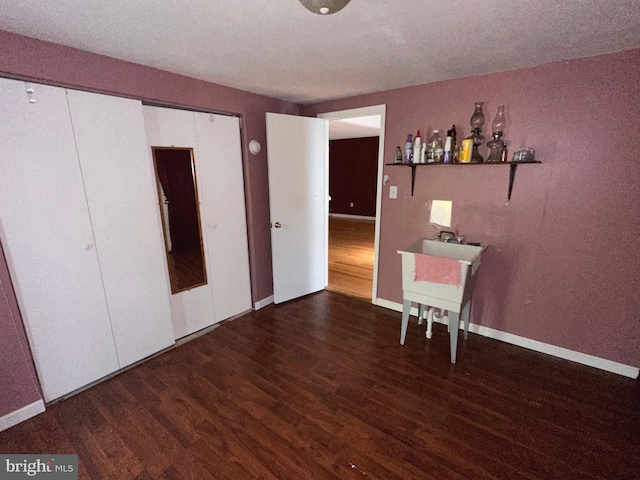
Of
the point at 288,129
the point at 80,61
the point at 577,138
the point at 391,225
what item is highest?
the point at 80,61

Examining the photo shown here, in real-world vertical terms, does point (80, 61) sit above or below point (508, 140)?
above

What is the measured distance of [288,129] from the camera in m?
2.86

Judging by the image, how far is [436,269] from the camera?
2113 millimetres

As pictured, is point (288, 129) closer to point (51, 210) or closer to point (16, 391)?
point (51, 210)

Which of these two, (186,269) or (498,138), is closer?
(498,138)

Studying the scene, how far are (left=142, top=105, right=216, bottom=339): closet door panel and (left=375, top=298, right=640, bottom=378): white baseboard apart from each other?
7.23ft

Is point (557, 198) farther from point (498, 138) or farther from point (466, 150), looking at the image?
point (466, 150)

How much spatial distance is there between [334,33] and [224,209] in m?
1.69

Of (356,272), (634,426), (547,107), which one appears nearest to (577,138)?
(547,107)

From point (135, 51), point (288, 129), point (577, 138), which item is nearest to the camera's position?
point (135, 51)

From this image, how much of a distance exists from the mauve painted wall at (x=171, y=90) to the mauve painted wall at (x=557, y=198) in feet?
4.56

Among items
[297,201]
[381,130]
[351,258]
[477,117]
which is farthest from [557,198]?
[351,258]

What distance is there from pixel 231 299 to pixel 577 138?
3.07m

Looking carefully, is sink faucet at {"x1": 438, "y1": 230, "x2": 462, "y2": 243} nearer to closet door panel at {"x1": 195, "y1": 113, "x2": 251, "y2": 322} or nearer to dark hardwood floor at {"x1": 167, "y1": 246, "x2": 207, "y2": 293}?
closet door panel at {"x1": 195, "y1": 113, "x2": 251, "y2": 322}
